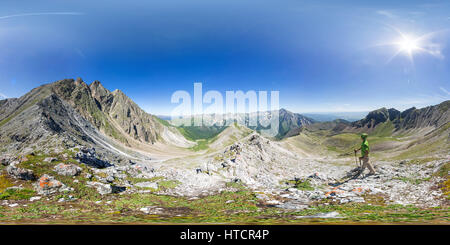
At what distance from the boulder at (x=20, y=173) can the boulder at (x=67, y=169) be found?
1583 millimetres

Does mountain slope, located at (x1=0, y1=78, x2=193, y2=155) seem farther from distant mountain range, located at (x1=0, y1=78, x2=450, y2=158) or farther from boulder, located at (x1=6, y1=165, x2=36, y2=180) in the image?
boulder, located at (x1=6, y1=165, x2=36, y2=180)

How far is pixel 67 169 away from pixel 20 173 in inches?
103

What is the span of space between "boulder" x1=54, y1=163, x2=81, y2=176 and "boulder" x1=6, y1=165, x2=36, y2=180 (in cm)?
158

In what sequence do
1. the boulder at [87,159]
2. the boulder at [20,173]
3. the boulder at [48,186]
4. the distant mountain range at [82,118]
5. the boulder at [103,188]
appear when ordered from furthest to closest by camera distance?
the distant mountain range at [82,118], the boulder at [87,159], the boulder at [103,188], the boulder at [20,173], the boulder at [48,186]

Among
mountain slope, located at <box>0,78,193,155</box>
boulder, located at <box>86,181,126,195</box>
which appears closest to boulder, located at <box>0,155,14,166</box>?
boulder, located at <box>86,181,126,195</box>

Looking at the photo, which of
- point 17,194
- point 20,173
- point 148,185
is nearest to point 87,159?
point 20,173

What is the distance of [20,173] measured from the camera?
13430mm

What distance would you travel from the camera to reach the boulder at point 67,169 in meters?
15.2

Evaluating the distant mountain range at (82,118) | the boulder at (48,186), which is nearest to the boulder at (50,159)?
the boulder at (48,186)

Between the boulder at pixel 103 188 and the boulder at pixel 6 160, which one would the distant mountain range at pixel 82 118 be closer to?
the boulder at pixel 6 160

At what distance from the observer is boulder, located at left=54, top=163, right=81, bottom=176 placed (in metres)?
15.2
